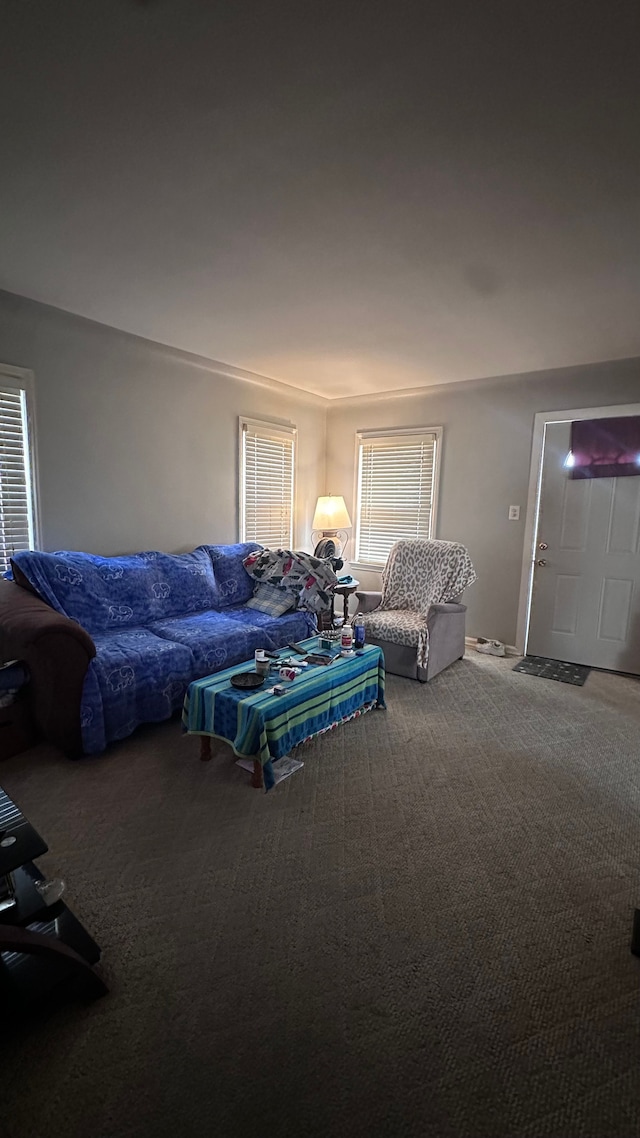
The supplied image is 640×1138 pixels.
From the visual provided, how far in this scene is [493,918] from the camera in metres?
1.63

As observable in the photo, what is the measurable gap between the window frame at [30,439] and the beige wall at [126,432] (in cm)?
4

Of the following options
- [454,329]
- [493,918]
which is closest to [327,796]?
[493,918]

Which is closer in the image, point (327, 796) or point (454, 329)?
point (327, 796)

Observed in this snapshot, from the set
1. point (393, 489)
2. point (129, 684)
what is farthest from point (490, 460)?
point (129, 684)

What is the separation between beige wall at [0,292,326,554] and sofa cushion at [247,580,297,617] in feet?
2.46

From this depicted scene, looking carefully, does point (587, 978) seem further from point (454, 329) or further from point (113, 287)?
point (113, 287)

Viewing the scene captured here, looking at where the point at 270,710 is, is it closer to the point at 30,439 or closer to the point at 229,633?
the point at 229,633

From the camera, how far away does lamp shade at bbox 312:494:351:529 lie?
4.96 metres

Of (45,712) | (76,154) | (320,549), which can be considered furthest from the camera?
(320,549)

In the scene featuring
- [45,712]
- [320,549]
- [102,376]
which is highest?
[102,376]

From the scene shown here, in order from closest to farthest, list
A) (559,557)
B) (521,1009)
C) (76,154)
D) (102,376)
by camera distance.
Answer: (521,1009) < (76,154) < (102,376) < (559,557)

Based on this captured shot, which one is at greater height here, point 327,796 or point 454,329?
point 454,329

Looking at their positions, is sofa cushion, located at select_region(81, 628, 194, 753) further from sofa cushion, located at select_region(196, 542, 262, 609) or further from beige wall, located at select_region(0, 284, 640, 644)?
beige wall, located at select_region(0, 284, 640, 644)

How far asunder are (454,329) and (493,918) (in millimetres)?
3146
